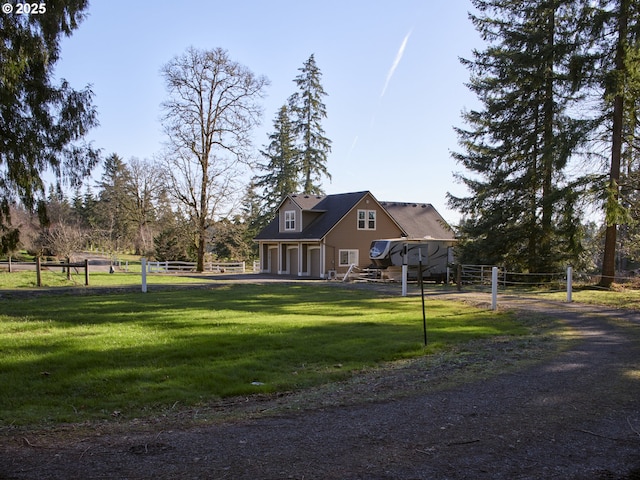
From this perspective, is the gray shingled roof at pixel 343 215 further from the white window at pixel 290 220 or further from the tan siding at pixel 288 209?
the white window at pixel 290 220

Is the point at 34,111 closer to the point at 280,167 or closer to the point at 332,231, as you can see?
the point at 332,231

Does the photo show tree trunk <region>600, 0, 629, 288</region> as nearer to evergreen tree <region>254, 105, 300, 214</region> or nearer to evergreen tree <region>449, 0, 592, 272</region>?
evergreen tree <region>449, 0, 592, 272</region>

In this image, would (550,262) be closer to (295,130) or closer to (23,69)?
(23,69)

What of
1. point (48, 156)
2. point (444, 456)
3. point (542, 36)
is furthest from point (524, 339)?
point (542, 36)

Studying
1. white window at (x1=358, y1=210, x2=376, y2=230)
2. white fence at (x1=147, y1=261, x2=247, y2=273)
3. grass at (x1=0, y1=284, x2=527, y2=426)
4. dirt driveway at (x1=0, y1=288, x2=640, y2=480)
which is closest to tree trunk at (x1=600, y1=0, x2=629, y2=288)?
grass at (x1=0, y1=284, x2=527, y2=426)

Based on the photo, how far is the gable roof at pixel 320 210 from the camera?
39.2 m

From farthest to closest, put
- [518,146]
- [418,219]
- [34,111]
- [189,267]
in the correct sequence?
1. [189,267]
2. [418,219]
3. [518,146]
4. [34,111]

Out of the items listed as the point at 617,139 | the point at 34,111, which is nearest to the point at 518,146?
the point at 617,139

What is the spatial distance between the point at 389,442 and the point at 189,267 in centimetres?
4417

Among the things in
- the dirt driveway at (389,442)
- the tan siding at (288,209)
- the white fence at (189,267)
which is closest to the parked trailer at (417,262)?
the tan siding at (288,209)

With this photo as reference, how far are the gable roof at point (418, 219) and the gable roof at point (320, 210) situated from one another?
3.60m

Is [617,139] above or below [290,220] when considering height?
above

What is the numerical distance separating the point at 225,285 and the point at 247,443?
79.0 feet

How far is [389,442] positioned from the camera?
205 inches
